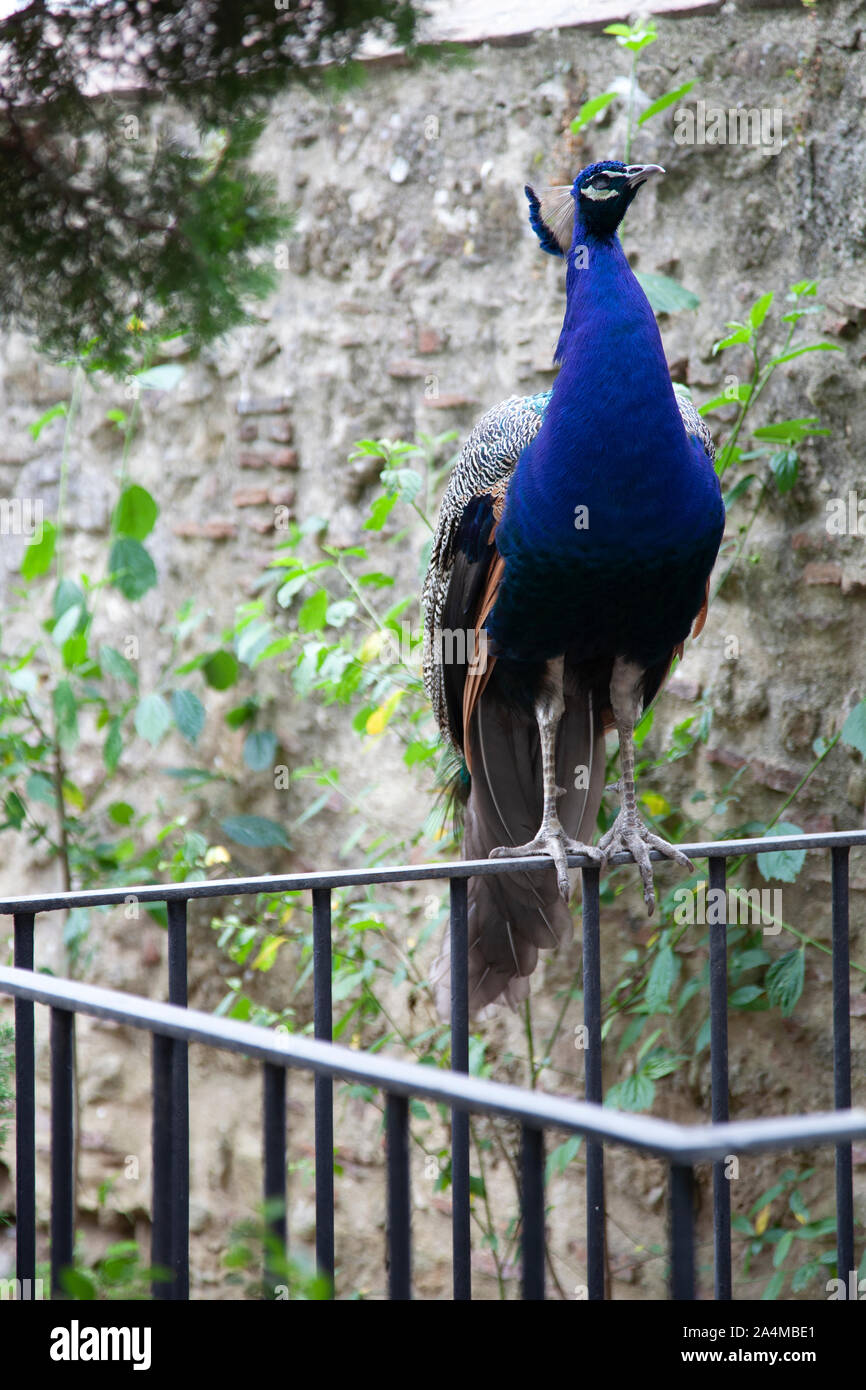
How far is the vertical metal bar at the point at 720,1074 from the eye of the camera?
1.45 meters

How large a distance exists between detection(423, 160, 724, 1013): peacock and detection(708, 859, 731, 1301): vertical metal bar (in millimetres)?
282

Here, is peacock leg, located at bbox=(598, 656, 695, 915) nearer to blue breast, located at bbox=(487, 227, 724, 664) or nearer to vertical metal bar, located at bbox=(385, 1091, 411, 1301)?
blue breast, located at bbox=(487, 227, 724, 664)

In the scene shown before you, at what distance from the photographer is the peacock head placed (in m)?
1.91

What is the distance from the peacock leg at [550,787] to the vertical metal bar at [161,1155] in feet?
3.20

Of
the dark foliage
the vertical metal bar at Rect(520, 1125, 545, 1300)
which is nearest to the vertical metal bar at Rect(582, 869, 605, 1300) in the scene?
the vertical metal bar at Rect(520, 1125, 545, 1300)

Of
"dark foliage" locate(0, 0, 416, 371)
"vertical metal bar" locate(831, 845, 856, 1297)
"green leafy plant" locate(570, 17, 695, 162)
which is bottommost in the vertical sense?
"vertical metal bar" locate(831, 845, 856, 1297)

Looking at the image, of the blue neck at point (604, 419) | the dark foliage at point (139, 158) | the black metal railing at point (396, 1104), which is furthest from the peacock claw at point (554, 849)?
the dark foliage at point (139, 158)

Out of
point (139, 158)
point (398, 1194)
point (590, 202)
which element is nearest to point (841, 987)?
point (398, 1194)

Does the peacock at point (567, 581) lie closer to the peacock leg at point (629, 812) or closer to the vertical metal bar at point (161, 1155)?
the peacock leg at point (629, 812)

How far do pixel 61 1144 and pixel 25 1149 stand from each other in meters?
0.12

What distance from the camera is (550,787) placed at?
2.05 metres

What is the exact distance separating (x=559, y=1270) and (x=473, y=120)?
8.06 feet

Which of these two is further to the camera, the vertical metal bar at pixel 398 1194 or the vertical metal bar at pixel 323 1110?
the vertical metal bar at pixel 323 1110

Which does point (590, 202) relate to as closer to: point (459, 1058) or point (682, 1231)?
point (459, 1058)
